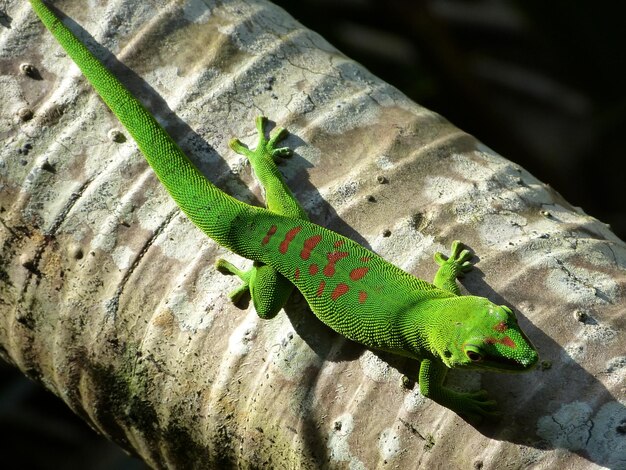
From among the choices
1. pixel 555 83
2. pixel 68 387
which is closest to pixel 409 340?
pixel 68 387

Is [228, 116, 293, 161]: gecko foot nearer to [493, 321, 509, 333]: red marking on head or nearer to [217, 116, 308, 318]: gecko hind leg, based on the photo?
[217, 116, 308, 318]: gecko hind leg

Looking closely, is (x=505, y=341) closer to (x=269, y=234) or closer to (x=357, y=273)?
(x=357, y=273)

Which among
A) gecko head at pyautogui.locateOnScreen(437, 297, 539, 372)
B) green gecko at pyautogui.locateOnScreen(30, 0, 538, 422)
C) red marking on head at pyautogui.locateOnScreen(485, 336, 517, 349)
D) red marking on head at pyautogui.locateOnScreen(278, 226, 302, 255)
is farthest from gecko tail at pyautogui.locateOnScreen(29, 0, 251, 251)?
red marking on head at pyautogui.locateOnScreen(485, 336, 517, 349)

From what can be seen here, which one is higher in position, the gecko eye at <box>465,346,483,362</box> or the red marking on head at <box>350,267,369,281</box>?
the red marking on head at <box>350,267,369,281</box>

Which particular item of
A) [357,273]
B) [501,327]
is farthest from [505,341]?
[357,273]

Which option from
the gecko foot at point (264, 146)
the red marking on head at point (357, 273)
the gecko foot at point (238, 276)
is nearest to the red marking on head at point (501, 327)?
the red marking on head at point (357, 273)

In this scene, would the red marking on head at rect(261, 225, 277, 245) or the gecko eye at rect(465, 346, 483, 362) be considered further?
the red marking on head at rect(261, 225, 277, 245)

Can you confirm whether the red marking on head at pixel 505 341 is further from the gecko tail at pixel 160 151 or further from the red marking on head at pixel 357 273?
the gecko tail at pixel 160 151
